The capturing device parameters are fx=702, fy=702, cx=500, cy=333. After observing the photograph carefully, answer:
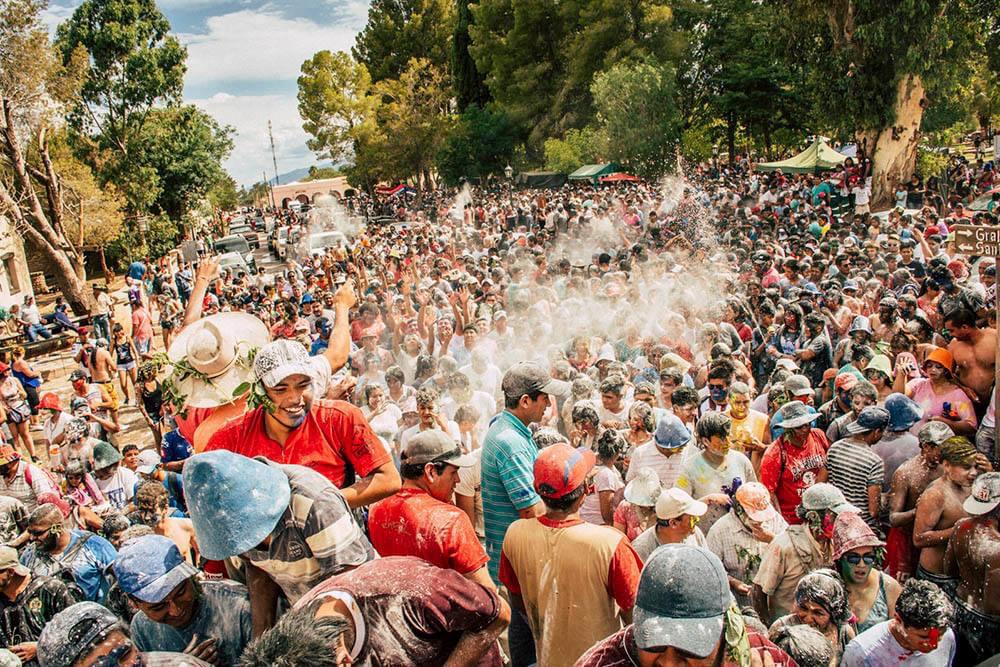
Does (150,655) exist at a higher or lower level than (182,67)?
lower

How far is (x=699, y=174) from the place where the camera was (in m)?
30.3

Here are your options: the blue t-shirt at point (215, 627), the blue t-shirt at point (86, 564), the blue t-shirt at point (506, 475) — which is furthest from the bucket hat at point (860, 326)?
the blue t-shirt at point (86, 564)

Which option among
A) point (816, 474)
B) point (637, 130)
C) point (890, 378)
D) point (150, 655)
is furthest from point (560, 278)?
point (637, 130)

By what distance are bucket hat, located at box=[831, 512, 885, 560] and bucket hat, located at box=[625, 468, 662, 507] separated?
785mm

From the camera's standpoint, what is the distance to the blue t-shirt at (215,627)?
2.28 metres

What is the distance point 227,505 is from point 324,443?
2.78 feet

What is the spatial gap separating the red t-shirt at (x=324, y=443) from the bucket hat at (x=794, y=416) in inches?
96.3

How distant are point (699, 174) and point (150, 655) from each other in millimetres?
30878

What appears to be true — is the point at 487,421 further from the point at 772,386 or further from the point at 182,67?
the point at 182,67

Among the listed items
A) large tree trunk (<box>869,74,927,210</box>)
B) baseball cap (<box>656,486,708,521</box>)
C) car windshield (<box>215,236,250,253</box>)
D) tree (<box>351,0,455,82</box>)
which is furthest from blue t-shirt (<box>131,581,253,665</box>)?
tree (<box>351,0,455,82</box>)

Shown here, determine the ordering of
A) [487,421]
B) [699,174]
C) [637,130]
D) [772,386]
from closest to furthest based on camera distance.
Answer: [772,386]
[487,421]
[637,130]
[699,174]

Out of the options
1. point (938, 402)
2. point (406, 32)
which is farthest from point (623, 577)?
point (406, 32)

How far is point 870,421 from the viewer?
13.4 feet

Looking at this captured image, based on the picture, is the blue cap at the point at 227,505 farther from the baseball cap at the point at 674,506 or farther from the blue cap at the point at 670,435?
the blue cap at the point at 670,435
